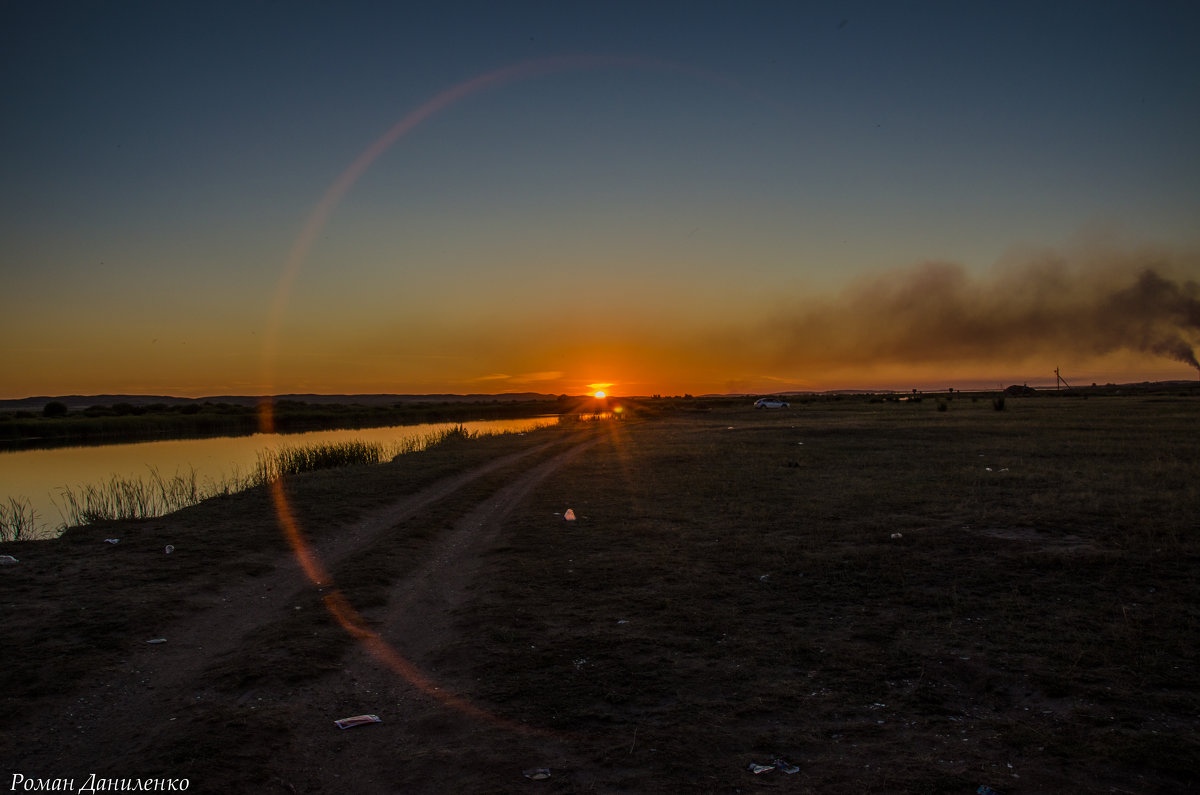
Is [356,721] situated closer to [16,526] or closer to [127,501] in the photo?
[16,526]

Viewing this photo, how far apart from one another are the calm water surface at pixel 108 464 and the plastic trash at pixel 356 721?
16.4 metres

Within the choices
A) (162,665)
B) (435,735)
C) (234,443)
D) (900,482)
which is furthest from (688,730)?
(234,443)

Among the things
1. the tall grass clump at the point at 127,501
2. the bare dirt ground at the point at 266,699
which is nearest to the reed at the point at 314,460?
the tall grass clump at the point at 127,501

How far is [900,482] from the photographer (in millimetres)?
17797

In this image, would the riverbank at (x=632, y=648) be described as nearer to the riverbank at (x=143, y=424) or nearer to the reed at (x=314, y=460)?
the reed at (x=314, y=460)

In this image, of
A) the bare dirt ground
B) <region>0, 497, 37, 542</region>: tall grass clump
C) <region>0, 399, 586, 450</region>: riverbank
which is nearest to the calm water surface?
<region>0, 497, 37, 542</region>: tall grass clump

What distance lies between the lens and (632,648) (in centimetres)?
720

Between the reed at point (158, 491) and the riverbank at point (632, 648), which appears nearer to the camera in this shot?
the riverbank at point (632, 648)

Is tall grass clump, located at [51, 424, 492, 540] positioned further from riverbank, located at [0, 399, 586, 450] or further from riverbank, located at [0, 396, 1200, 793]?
riverbank, located at [0, 399, 586, 450]

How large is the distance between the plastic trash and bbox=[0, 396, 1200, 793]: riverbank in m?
0.07

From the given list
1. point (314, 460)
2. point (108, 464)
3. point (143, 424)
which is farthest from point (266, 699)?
point (143, 424)

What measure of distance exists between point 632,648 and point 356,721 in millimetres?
2937

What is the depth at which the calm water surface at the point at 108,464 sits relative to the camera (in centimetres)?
2402

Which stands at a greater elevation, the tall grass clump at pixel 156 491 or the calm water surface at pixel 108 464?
the tall grass clump at pixel 156 491
